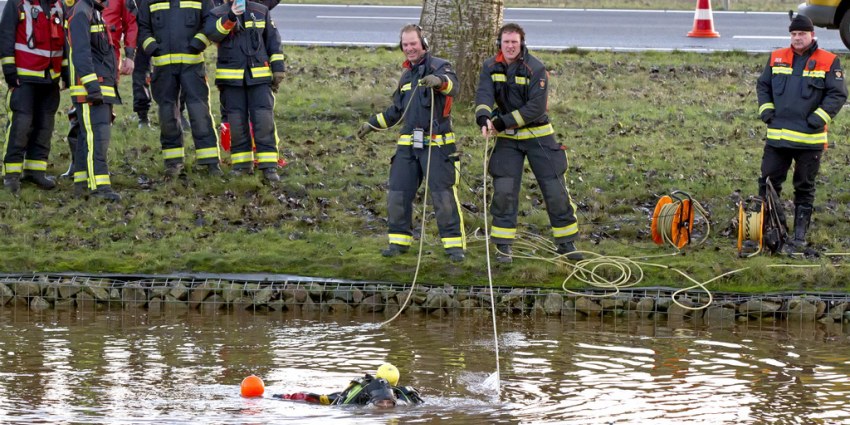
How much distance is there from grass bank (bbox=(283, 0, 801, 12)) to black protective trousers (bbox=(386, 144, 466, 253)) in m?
14.5

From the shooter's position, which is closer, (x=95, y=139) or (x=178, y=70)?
(x=95, y=139)

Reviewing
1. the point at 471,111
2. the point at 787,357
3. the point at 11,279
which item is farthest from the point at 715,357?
the point at 471,111

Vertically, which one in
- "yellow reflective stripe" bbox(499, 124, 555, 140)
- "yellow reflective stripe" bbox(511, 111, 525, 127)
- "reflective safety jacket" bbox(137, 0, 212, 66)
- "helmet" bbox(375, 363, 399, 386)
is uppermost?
"reflective safety jacket" bbox(137, 0, 212, 66)

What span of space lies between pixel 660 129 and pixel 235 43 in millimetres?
5557

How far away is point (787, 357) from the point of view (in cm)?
778

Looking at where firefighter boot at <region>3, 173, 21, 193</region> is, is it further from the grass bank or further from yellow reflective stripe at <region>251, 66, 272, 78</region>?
the grass bank

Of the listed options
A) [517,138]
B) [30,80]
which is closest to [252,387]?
Result: [517,138]

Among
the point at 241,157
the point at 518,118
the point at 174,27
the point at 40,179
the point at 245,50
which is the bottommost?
the point at 40,179

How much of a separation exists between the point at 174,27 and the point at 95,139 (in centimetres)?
144

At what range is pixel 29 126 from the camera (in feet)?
37.2

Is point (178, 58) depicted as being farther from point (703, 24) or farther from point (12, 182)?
point (703, 24)

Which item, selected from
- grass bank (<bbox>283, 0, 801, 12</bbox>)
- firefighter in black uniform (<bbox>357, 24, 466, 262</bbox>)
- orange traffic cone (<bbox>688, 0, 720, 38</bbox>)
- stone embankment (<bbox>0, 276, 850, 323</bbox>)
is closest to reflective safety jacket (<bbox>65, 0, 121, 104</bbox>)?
stone embankment (<bbox>0, 276, 850, 323</bbox>)

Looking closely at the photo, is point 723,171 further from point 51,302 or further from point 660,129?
point 51,302

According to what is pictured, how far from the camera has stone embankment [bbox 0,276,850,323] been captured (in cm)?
912
